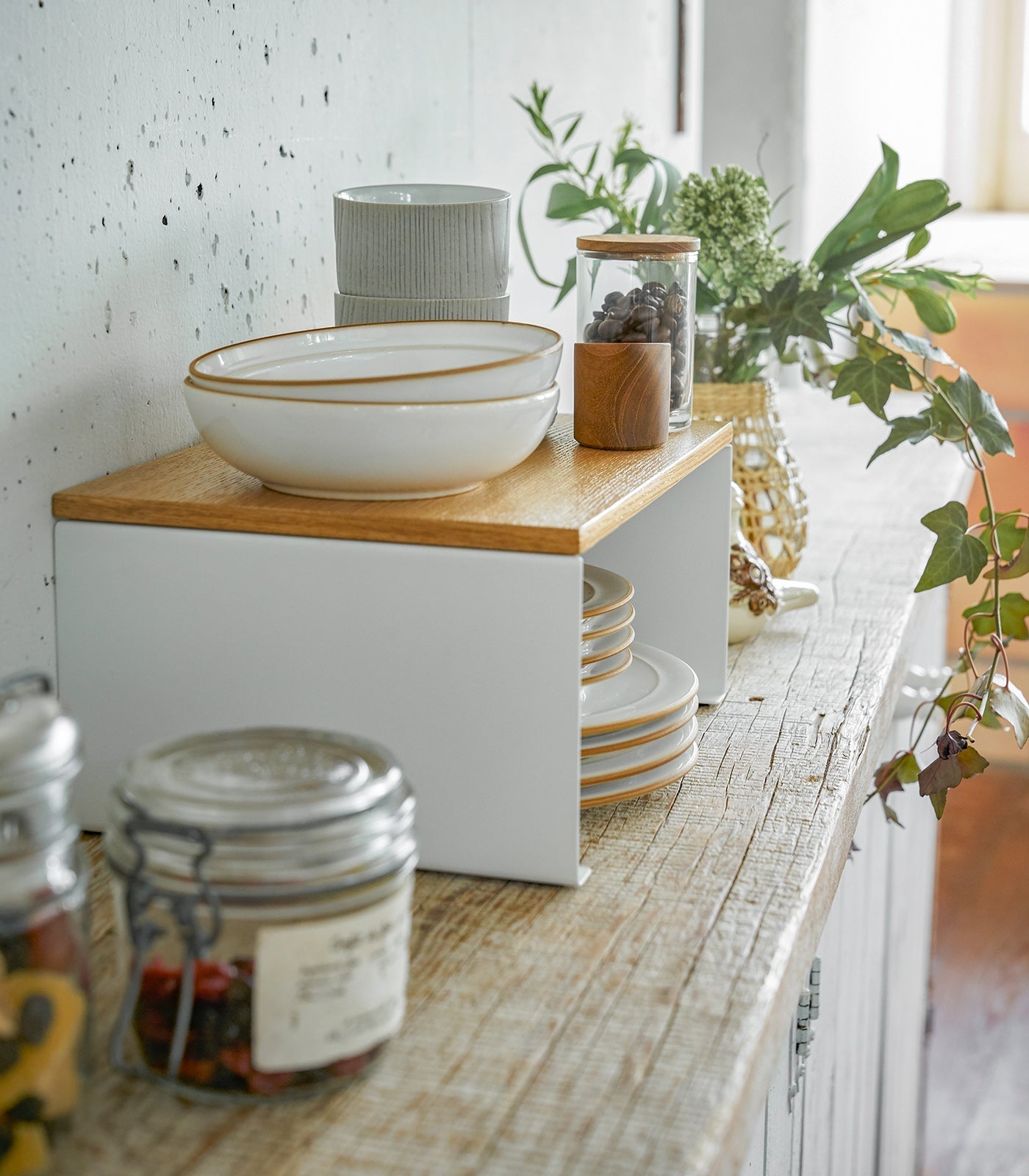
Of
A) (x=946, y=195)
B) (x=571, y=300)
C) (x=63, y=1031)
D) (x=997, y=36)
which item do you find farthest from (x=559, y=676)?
(x=997, y=36)

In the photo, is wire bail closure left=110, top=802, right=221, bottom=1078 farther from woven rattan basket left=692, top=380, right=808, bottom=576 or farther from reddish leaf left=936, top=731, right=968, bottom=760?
woven rattan basket left=692, top=380, right=808, bottom=576

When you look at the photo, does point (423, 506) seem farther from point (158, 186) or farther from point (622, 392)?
point (158, 186)

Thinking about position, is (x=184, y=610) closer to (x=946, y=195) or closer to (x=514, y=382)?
(x=514, y=382)

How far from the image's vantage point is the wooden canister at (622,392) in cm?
91

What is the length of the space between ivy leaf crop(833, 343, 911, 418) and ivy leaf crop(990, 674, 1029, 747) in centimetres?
23

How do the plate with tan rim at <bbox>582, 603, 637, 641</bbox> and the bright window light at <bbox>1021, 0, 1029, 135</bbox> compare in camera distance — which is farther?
the bright window light at <bbox>1021, 0, 1029, 135</bbox>

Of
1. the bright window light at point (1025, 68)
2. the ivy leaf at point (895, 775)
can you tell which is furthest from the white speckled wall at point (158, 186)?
the bright window light at point (1025, 68)

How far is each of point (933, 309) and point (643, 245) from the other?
18.0 inches

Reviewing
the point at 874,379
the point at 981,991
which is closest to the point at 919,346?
the point at 874,379

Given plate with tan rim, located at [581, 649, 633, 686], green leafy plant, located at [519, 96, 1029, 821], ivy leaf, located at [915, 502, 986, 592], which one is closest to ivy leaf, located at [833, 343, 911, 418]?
green leafy plant, located at [519, 96, 1029, 821]

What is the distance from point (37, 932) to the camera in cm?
53

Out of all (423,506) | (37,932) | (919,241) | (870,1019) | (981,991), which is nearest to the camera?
(37,932)

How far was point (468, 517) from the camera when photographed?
753mm

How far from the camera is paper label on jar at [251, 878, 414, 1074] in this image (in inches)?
21.7
